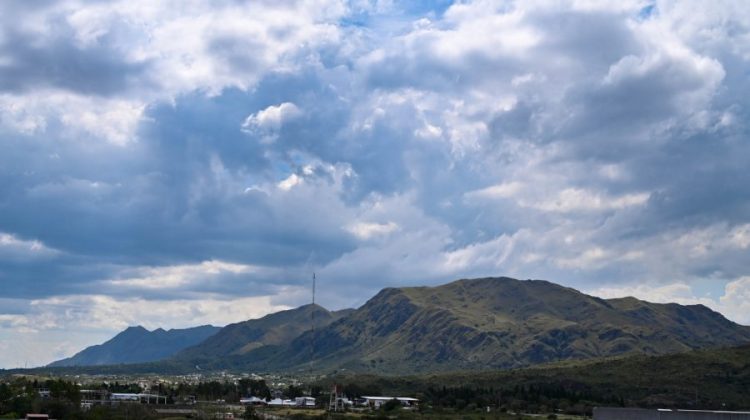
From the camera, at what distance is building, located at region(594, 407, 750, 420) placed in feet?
248

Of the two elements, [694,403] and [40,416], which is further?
[694,403]

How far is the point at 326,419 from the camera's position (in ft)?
502

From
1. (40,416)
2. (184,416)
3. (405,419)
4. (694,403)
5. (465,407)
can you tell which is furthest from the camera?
(465,407)

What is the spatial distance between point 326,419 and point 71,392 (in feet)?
185

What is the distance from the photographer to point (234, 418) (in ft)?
523

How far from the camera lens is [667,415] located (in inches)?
3115

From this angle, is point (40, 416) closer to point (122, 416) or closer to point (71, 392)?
point (122, 416)

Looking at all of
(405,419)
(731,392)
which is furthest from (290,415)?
(731,392)

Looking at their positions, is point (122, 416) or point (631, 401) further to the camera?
point (631, 401)

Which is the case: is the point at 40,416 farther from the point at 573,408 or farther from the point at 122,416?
the point at 573,408

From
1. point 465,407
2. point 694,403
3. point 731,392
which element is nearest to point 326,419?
point 465,407

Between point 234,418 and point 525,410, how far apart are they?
195 ft

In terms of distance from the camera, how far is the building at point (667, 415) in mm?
75688

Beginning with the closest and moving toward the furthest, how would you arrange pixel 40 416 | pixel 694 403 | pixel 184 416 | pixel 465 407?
pixel 40 416, pixel 184 416, pixel 694 403, pixel 465 407
